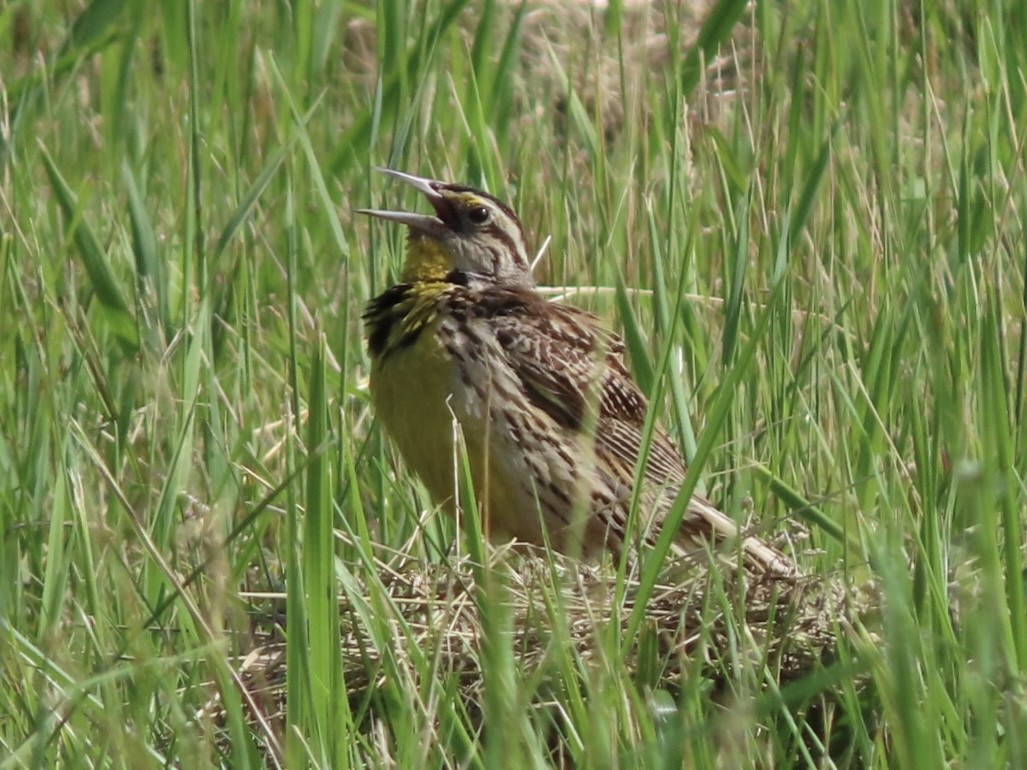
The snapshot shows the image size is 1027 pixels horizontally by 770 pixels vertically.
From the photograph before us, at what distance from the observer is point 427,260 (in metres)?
4.19

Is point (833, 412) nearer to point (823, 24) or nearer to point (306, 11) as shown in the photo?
point (823, 24)

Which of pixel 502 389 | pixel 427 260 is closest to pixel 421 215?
pixel 427 260

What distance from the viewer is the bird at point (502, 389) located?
3807 mm

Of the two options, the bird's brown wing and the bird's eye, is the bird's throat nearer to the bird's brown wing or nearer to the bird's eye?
the bird's eye

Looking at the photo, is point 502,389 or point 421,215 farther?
point 421,215

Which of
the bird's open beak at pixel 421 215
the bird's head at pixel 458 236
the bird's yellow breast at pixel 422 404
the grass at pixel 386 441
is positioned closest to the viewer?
the grass at pixel 386 441

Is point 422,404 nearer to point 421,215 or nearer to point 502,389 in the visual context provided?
point 502,389

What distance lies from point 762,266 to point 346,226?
1152 mm

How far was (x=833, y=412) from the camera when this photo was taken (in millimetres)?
3693

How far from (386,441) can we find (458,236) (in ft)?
1.47

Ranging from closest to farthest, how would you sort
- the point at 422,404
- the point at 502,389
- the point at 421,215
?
the point at 422,404 < the point at 502,389 < the point at 421,215

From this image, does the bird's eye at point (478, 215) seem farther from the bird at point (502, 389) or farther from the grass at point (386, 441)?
the grass at point (386, 441)

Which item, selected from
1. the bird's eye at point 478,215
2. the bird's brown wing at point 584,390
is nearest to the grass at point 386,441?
the bird's brown wing at point 584,390

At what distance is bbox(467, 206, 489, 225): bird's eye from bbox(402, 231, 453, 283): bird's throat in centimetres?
9
